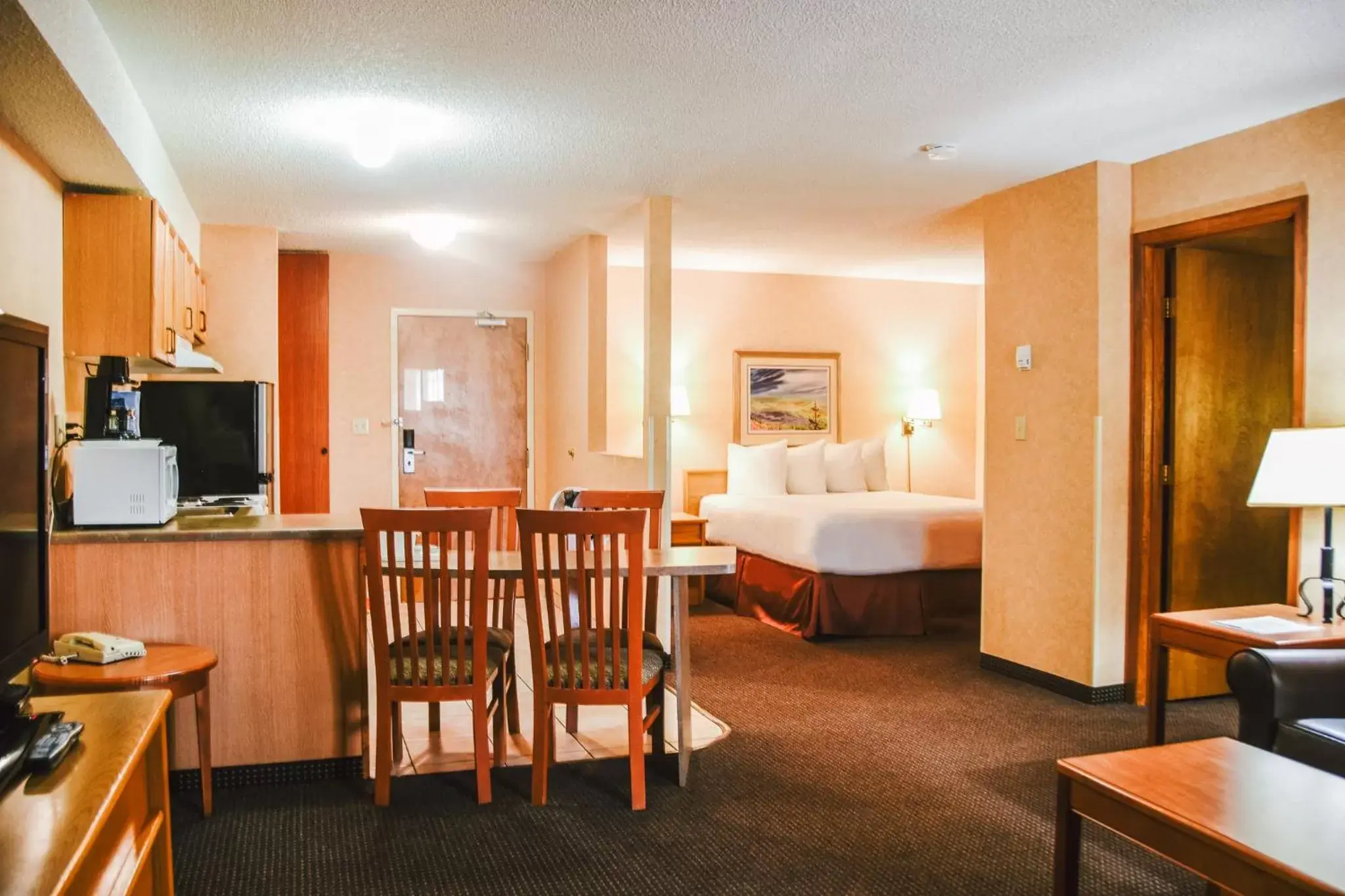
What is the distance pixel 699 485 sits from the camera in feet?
24.6

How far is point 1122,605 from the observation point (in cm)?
428

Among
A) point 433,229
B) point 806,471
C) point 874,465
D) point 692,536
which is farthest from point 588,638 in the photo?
point 874,465

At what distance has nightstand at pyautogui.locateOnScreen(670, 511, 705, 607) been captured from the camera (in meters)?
6.53

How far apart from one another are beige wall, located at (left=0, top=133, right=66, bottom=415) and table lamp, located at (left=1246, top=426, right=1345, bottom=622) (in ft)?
12.8

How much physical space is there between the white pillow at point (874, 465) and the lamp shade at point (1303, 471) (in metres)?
4.18

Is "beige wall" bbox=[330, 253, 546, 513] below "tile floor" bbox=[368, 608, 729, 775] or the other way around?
the other way around

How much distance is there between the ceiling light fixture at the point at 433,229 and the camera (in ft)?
18.5

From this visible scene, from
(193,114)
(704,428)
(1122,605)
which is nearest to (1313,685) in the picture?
(1122,605)

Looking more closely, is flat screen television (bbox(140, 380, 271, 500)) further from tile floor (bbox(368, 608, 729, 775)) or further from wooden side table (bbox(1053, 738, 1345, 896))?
wooden side table (bbox(1053, 738, 1345, 896))

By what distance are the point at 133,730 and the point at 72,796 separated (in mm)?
324

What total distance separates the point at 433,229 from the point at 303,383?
180 cm

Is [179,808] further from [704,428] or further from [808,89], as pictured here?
[704,428]

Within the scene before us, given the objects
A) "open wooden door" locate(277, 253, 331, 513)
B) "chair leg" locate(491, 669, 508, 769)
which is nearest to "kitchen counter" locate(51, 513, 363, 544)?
"chair leg" locate(491, 669, 508, 769)

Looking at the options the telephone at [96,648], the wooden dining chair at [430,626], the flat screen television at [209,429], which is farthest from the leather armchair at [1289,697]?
the flat screen television at [209,429]
